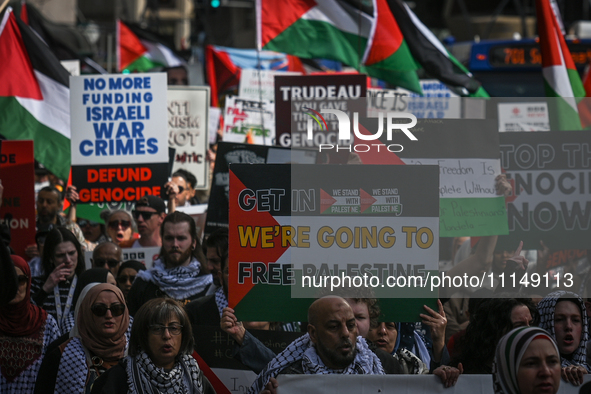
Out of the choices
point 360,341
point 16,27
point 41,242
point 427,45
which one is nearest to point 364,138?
point 360,341

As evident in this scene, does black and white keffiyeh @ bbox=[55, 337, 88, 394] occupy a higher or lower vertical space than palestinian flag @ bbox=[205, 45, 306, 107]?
lower

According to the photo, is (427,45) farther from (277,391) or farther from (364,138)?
(277,391)

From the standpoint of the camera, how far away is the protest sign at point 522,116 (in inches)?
416

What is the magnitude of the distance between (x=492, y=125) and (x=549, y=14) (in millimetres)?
2974

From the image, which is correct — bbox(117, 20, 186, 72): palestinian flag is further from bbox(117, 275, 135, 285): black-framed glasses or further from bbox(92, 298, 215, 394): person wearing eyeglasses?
bbox(92, 298, 215, 394): person wearing eyeglasses

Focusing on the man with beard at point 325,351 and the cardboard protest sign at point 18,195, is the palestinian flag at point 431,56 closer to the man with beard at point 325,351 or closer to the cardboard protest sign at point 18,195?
the cardboard protest sign at point 18,195

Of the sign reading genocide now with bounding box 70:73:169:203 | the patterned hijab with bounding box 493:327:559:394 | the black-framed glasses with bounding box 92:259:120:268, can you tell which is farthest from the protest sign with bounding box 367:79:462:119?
the patterned hijab with bounding box 493:327:559:394

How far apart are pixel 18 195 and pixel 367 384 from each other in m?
3.64

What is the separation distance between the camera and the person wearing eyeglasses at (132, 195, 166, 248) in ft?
22.9

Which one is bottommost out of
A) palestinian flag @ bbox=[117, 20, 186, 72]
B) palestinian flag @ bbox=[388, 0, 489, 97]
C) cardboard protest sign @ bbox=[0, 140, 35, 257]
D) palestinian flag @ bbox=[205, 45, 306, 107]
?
cardboard protest sign @ bbox=[0, 140, 35, 257]

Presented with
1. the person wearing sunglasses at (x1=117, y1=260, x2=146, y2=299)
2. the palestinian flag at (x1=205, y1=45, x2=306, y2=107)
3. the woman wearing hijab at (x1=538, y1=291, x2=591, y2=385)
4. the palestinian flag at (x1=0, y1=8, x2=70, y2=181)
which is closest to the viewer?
the woman wearing hijab at (x1=538, y1=291, x2=591, y2=385)

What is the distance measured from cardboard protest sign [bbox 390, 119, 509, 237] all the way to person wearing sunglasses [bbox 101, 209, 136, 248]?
3.37m

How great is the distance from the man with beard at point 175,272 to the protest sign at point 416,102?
3.20 m

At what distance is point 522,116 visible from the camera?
35.6 feet
